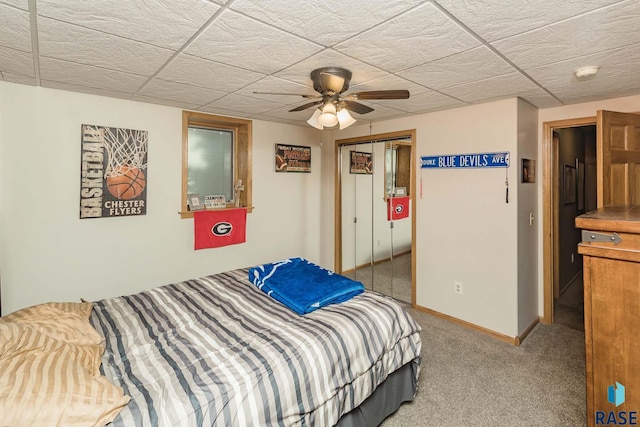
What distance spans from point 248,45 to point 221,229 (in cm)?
231

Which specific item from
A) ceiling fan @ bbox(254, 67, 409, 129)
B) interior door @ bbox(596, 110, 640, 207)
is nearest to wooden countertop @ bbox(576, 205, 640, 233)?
interior door @ bbox(596, 110, 640, 207)

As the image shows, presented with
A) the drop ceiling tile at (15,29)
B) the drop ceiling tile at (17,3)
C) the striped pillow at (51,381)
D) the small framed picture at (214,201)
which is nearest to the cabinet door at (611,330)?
the striped pillow at (51,381)

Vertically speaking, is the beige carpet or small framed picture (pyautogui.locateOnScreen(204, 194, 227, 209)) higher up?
small framed picture (pyautogui.locateOnScreen(204, 194, 227, 209))

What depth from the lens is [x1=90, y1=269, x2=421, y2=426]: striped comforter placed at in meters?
1.31

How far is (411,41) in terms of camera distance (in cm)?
178

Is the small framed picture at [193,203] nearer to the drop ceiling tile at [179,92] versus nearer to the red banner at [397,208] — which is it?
the drop ceiling tile at [179,92]

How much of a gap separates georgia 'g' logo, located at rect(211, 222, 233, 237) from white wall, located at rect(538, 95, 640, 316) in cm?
344

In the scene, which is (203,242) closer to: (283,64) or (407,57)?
(283,64)

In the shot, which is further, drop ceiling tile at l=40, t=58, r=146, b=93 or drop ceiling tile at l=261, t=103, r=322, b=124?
drop ceiling tile at l=261, t=103, r=322, b=124

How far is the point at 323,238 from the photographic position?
485 cm

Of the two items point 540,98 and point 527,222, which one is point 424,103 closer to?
point 540,98

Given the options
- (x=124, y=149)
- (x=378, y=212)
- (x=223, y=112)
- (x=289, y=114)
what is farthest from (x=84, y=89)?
(x=378, y=212)

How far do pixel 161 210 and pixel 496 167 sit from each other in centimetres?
337

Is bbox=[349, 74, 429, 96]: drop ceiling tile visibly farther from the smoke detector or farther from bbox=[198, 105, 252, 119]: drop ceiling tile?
bbox=[198, 105, 252, 119]: drop ceiling tile
